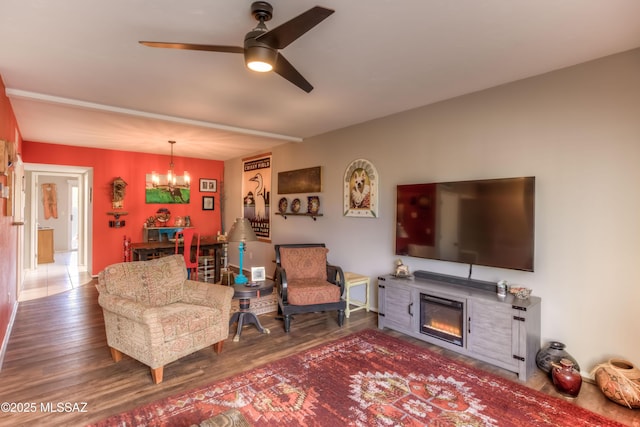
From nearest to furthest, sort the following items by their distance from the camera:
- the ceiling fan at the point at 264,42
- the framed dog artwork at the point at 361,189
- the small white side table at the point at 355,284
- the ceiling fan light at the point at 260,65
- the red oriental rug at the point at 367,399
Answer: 1. the ceiling fan at the point at 264,42
2. the ceiling fan light at the point at 260,65
3. the red oriental rug at the point at 367,399
4. the small white side table at the point at 355,284
5. the framed dog artwork at the point at 361,189

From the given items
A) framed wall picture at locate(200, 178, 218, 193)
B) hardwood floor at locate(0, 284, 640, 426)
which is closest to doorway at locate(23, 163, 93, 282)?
framed wall picture at locate(200, 178, 218, 193)

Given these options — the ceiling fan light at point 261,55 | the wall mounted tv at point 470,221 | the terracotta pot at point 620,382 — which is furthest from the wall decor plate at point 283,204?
the terracotta pot at point 620,382

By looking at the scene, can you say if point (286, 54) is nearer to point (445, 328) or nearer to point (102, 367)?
point (445, 328)

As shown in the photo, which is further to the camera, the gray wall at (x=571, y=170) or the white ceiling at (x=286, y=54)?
the gray wall at (x=571, y=170)

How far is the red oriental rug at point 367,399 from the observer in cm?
216

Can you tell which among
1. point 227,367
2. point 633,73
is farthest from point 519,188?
point 227,367

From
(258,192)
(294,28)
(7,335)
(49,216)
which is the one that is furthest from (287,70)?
(49,216)

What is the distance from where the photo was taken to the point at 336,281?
4105mm

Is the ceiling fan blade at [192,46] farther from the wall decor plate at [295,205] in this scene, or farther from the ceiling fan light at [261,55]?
the wall decor plate at [295,205]

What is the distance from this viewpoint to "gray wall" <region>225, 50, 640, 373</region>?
257 cm

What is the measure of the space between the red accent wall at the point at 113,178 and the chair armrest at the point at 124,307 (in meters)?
3.89

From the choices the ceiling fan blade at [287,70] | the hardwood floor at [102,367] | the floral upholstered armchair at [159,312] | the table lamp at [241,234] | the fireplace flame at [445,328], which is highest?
the ceiling fan blade at [287,70]

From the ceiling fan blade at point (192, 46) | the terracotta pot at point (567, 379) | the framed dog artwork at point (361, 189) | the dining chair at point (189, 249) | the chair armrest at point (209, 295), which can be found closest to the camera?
the ceiling fan blade at point (192, 46)

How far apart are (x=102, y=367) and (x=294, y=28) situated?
10.4 feet
